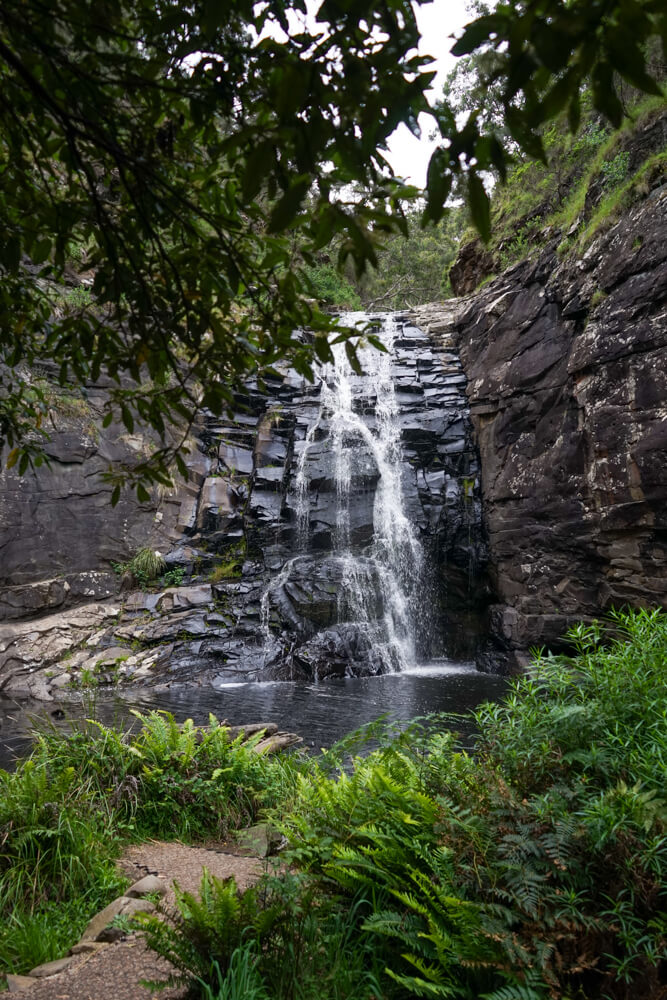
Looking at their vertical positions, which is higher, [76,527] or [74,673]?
[76,527]

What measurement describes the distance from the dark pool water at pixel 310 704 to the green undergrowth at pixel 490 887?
4.79 m

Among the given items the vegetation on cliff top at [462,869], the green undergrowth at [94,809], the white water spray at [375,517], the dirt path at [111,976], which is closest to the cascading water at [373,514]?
the white water spray at [375,517]

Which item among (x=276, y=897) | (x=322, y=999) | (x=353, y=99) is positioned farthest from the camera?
(x=276, y=897)


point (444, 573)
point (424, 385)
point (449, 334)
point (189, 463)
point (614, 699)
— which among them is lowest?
point (614, 699)

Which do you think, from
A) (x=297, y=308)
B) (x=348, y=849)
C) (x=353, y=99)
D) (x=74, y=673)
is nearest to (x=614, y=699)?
(x=348, y=849)

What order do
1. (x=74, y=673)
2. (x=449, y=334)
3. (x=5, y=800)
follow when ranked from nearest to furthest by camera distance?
1. (x=5, y=800)
2. (x=74, y=673)
3. (x=449, y=334)

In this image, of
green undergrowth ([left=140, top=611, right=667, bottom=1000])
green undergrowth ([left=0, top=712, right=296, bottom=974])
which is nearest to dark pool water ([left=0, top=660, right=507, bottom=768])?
green undergrowth ([left=0, top=712, right=296, bottom=974])

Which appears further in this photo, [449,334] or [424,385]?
[449,334]

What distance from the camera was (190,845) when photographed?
13.8 feet

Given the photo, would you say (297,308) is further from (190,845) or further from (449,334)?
(449,334)

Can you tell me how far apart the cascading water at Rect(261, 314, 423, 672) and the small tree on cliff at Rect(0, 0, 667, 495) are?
970 cm

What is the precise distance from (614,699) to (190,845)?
299 centimetres

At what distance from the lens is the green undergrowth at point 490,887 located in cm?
215

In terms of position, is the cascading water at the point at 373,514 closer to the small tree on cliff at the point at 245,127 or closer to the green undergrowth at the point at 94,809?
the green undergrowth at the point at 94,809
